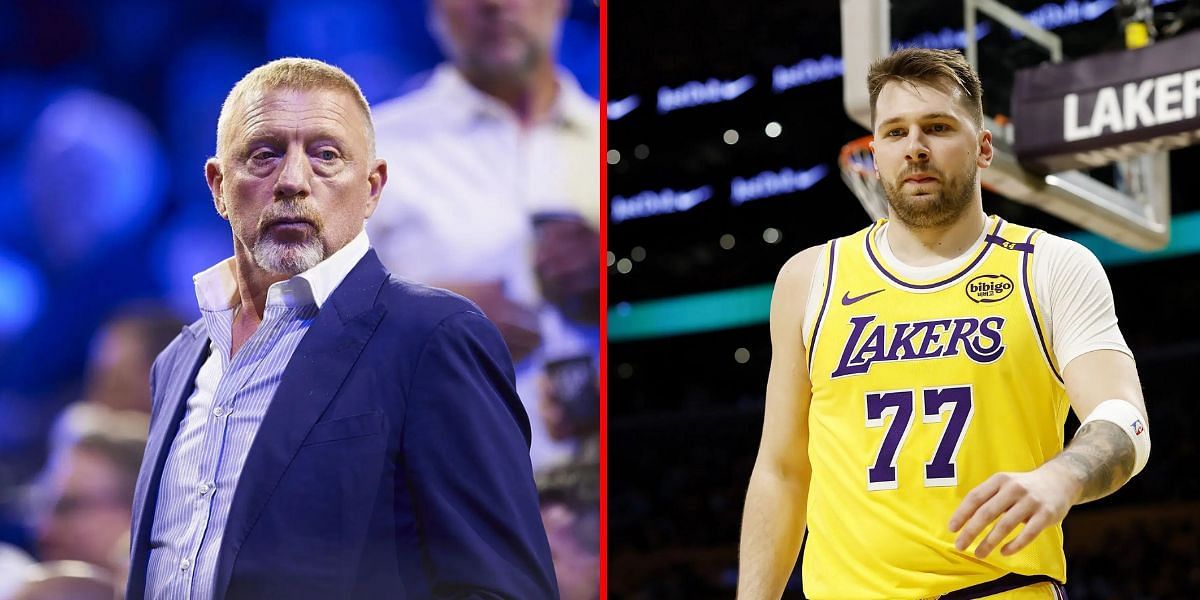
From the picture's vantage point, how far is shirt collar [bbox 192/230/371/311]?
2633 millimetres

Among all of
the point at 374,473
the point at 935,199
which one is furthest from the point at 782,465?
the point at 374,473

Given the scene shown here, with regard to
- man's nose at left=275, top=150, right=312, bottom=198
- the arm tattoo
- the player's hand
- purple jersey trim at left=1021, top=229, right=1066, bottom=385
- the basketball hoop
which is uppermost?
the basketball hoop

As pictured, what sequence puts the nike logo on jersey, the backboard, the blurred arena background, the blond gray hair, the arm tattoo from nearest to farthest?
the arm tattoo → the blond gray hair → the nike logo on jersey → the backboard → the blurred arena background

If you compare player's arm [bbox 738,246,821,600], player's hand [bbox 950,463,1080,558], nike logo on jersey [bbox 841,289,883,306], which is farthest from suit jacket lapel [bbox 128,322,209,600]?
player's hand [bbox 950,463,1080,558]

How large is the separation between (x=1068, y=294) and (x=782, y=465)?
705mm

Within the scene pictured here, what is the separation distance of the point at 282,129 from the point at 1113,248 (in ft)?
47.6

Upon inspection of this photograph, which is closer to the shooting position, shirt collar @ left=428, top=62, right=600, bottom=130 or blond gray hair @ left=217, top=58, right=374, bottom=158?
blond gray hair @ left=217, top=58, right=374, bottom=158

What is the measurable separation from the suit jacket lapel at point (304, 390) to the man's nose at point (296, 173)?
184mm

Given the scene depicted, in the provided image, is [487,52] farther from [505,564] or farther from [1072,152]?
[1072,152]

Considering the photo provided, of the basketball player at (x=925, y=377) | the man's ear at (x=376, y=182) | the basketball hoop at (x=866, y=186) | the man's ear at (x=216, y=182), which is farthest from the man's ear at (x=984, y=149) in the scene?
the basketball hoop at (x=866, y=186)

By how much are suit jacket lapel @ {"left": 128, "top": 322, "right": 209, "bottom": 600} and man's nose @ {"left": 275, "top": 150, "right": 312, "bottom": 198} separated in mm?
329

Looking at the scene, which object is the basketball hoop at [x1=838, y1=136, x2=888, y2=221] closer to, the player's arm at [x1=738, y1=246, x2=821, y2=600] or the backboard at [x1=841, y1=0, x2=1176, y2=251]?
the backboard at [x1=841, y1=0, x2=1176, y2=251]

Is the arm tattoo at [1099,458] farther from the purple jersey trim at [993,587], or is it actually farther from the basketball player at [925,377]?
the purple jersey trim at [993,587]

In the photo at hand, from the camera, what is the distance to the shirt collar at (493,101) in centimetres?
285
